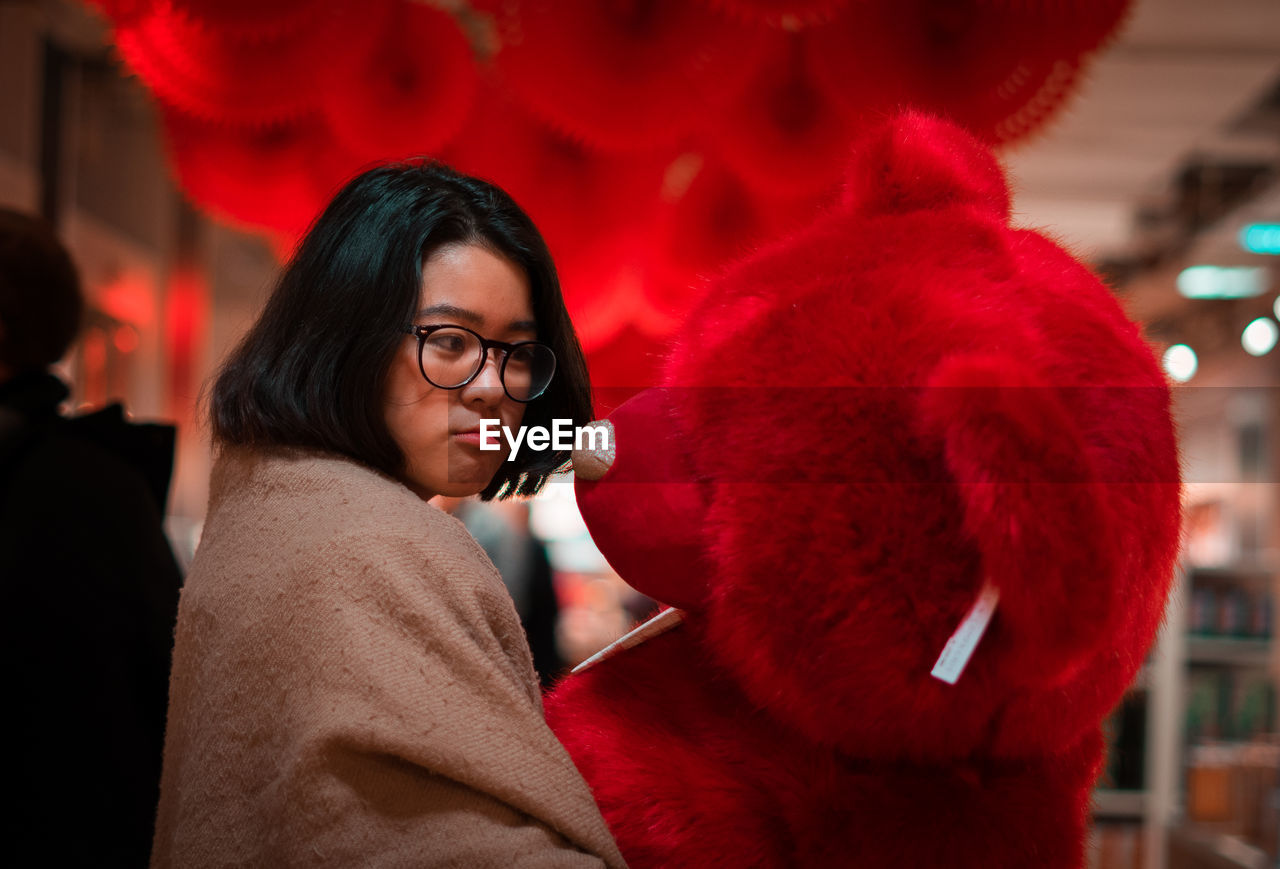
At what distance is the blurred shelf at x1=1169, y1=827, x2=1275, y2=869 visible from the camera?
3434 mm

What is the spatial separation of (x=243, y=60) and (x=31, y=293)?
0.61 metres

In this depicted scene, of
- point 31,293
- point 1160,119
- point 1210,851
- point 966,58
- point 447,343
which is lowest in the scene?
point 1210,851

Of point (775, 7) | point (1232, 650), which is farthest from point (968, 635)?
point (1232, 650)

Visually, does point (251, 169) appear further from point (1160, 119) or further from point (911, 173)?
point (1160, 119)

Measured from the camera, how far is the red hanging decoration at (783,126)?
225 cm

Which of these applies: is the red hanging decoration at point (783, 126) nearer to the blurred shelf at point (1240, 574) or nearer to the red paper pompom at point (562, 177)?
the red paper pompom at point (562, 177)

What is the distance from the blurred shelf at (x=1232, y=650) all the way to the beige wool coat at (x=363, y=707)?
378 cm

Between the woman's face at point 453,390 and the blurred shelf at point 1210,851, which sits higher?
the woman's face at point 453,390

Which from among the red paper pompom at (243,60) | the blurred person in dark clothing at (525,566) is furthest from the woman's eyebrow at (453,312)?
the blurred person in dark clothing at (525,566)

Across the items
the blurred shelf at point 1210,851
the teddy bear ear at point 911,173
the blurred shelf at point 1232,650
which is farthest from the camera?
the blurred shelf at point 1232,650

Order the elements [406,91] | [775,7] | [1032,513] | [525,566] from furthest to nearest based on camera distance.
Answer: [525,566], [406,91], [775,7], [1032,513]

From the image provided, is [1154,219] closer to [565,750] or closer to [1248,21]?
[1248,21]

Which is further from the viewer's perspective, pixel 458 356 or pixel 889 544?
pixel 458 356

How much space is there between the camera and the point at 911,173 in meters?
0.87
